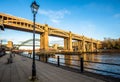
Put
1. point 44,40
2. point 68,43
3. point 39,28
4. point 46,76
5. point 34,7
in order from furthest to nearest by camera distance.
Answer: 1. point 68,43
2. point 39,28
3. point 44,40
4. point 46,76
5. point 34,7

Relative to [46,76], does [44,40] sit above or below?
above

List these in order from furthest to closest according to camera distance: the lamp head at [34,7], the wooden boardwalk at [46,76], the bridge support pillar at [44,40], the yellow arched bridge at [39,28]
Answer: the bridge support pillar at [44,40]
the yellow arched bridge at [39,28]
the lamp head at [34,7]
the wooden boardwalk at [46,76]

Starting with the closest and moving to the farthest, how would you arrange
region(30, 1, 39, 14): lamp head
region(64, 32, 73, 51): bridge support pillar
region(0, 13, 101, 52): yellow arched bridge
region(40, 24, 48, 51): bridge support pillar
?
1. region(30, 1, 39, 14): lamp head
2. region(0, 13, 101, 52): yellow arched bridge
3. region(40, 24, 48, 51): bridge support pillar
4. region(64, 32, 73, 51): bridge support pillar

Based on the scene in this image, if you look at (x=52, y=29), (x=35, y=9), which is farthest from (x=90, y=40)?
(x=35, y=9)

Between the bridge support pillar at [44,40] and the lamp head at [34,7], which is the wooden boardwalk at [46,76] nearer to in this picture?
the lamp head at [34,7]

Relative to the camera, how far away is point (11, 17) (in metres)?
72.4

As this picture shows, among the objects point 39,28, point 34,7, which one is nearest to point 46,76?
point 34,7

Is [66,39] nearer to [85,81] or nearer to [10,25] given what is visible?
[10,25]

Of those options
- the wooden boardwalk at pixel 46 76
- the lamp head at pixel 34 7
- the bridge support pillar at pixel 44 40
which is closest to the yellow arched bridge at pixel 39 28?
the bridge support pillar at pixel 44 40

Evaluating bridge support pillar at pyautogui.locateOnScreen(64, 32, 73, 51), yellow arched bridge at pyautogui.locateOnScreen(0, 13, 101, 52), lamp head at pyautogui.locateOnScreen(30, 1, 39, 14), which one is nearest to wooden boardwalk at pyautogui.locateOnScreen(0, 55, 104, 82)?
lamp head at pyautogui.locateOnScreen(30, 1, 39, 14)

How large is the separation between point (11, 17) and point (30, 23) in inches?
502

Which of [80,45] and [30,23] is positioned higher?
[30,23]

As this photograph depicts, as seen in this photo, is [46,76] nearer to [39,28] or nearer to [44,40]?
[44,40]

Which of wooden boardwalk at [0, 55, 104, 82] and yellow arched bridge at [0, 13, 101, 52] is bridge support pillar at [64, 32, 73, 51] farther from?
wooden boardwalk at [0, 55, 104, 82]
